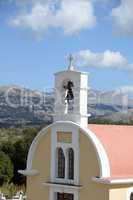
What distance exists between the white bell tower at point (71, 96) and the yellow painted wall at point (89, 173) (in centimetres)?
79

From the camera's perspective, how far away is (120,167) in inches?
667

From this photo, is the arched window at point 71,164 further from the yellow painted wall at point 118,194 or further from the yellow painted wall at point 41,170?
the yellow painted wall at point 118,194

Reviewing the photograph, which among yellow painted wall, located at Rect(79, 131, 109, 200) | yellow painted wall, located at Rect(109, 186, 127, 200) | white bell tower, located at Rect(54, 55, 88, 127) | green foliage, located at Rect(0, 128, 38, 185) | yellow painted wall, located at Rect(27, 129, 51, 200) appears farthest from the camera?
green foliage, located at Rect(0, 128, 38, 185)

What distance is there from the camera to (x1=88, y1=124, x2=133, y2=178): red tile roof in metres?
16.9

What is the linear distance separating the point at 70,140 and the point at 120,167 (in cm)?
214

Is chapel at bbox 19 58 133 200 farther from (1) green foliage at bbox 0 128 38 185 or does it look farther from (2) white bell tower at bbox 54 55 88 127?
(1) green foliage at bbox 0 128 38 185

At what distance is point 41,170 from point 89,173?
254cm

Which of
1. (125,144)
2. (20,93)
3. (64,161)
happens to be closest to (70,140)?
(64,161)

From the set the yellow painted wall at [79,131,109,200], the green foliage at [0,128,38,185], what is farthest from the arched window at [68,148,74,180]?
the green foliage at [0,128,38,185]

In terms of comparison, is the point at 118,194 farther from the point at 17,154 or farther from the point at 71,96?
the point at 17,154

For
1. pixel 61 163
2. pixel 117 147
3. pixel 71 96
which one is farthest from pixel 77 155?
pixel 71 96

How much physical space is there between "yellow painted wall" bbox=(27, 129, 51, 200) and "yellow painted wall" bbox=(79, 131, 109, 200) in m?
1.71

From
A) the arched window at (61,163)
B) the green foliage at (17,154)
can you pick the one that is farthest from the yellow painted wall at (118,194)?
the green foliage at (17,154)

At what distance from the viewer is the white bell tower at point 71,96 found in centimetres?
1764
